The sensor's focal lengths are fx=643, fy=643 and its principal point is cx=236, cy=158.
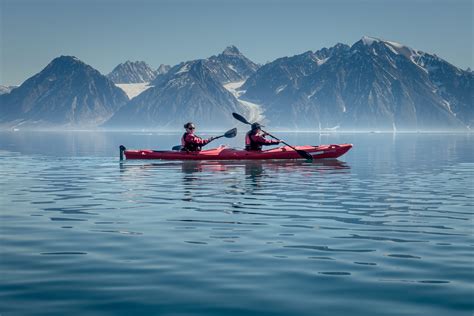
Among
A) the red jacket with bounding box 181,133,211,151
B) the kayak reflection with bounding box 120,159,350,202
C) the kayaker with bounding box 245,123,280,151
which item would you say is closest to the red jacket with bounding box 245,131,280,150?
the kayaker with bounding box 245,123,280,151

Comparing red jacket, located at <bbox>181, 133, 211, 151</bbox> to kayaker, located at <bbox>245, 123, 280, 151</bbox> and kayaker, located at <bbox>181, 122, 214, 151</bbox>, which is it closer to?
kayaker, located at <bbox>181, 122, 214, 151</bbox>

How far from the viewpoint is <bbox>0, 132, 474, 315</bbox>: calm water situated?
383 inches

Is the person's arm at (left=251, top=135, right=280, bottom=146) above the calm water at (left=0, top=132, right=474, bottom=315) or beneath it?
above

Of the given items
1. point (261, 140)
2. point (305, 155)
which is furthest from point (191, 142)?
point (305, 155)

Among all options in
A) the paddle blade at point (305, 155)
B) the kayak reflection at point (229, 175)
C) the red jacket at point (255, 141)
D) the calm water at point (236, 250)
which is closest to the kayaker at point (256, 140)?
the red jacket at point (255, 141)

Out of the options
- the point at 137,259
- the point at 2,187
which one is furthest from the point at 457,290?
the point at 2,187

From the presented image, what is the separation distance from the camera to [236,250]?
13453 mm

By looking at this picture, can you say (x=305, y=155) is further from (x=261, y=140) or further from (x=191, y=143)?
(x=191, y=143)

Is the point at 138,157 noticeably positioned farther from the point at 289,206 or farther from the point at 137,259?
the point at 137,259

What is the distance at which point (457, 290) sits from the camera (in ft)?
34.0

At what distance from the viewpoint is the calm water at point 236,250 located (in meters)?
9.72

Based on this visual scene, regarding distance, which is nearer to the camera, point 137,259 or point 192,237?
point 137,259

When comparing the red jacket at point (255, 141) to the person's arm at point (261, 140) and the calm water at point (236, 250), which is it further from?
the calm water at point (236, 250)

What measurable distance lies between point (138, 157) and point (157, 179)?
476 inches
